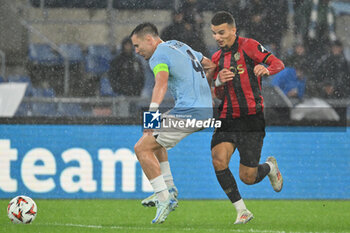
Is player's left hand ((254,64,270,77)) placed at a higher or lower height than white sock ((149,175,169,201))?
higher

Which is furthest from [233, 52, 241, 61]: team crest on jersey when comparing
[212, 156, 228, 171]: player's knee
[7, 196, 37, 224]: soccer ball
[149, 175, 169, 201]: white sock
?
[7, 196, 37, 224]: soccer ball

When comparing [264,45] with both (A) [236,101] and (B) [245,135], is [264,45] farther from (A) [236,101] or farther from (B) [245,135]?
(B) [245,135]

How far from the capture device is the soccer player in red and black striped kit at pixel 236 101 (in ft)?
21.6

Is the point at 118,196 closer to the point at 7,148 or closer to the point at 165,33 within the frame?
the point at 7,148

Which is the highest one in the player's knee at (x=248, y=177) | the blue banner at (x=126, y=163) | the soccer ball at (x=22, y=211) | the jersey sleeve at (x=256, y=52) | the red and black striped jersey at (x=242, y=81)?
the jersey sleeve at (x=256, y=52)

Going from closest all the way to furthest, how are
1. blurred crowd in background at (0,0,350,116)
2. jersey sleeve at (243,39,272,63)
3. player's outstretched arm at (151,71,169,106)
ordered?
1. player's outstretched arm at (151,71,169,106)
2. jersey sleeve at (243,39,272,63)
3. blurred crowd in background at (0,0,350,116)

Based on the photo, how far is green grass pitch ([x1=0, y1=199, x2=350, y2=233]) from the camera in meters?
6.17

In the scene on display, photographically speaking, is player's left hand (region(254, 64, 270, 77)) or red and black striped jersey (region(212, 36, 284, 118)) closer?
player's left hand (region(254, 64, 270, 77))

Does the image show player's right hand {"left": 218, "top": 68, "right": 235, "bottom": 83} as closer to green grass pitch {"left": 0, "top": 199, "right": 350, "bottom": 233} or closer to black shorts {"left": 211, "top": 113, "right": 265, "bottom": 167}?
black shorts {"left": 211, "top": 113, "right": 265, "bottom": 167}

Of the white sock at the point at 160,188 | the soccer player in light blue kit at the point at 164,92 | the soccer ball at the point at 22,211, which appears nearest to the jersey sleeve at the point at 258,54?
the soccer player in light blue kit at the point at 164,92

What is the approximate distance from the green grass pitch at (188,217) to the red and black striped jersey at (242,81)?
3.16ft

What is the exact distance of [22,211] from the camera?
631 centimetres

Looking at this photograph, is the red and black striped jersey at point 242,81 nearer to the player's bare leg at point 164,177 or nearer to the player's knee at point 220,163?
the player's knee at point 220,163

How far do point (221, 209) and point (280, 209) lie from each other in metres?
0.60
